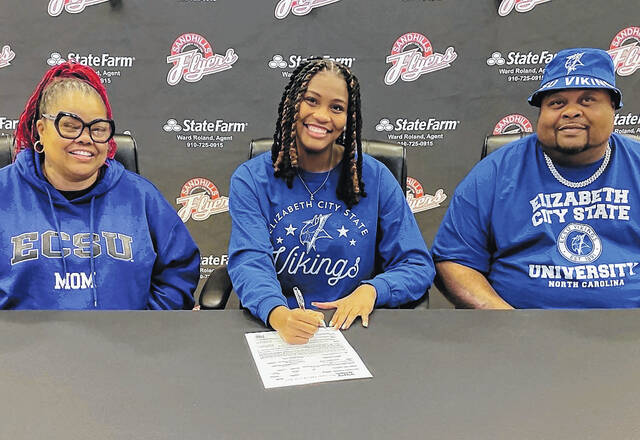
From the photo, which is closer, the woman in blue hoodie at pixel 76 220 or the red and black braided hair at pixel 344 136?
the woman in blue hoodie at pixel 76 220

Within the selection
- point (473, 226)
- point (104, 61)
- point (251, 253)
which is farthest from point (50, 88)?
point (104, 61)

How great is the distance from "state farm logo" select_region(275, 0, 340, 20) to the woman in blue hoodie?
60.6 inches

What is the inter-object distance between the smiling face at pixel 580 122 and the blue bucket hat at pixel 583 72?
1.3 inches

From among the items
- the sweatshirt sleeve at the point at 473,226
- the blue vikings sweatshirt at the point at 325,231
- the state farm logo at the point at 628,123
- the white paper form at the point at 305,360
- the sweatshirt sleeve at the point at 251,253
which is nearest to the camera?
the white paper form at the point at 305,360

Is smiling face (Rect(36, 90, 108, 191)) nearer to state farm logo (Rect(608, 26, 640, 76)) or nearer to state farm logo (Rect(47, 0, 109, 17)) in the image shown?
state farm logo (Rect(47, 0, 109, 17))

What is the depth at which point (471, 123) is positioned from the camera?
2.93m

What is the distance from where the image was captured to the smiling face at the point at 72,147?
1.47 m

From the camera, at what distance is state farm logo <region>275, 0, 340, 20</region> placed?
285 centimetres

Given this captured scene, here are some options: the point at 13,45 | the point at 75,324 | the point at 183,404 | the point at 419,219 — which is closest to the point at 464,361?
the point at 183,404

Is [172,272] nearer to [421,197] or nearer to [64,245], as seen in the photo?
[64,245]

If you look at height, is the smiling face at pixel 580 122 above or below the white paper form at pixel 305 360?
above

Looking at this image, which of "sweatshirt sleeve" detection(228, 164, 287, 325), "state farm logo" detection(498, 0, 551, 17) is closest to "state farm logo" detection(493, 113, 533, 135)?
"state farm logo" detection(498, 0, 551, 17)

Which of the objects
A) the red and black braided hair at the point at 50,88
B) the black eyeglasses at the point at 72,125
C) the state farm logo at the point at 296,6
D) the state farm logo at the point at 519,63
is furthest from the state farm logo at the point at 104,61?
A: the state farm logo at the point at 519,63

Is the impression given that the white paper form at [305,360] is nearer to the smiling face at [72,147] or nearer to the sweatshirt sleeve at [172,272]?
the sweatshirt sleeve at [172,272]
